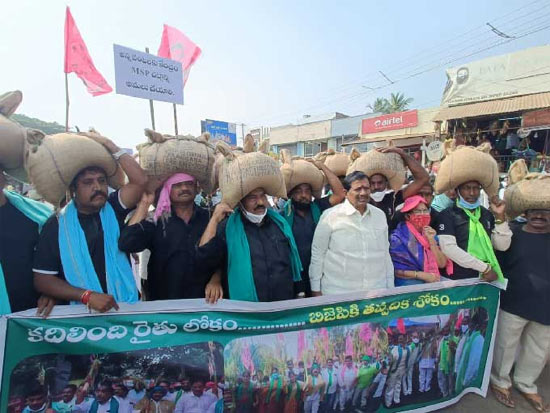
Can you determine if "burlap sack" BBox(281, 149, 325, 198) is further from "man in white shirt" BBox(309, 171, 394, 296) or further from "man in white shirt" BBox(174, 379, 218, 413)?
"man in white shirt" BBox(174, 379, 218, 413)

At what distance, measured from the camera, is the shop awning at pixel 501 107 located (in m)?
10.8

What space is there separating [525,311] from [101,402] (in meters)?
3.35

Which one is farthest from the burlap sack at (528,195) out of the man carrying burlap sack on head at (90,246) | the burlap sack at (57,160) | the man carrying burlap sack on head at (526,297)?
the burlap sack at (57,160)

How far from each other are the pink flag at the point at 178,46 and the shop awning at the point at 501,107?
10.4 meters

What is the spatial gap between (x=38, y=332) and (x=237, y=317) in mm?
1147

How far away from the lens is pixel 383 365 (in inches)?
94.7

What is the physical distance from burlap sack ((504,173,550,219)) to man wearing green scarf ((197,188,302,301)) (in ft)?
6.68

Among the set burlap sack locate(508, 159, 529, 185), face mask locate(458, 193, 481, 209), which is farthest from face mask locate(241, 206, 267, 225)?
burlap sack locate(508, 159, 529, 185)

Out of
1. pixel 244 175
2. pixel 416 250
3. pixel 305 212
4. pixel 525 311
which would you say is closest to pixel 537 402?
pixel 525 311

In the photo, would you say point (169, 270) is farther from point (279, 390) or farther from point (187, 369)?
point (279, 390)

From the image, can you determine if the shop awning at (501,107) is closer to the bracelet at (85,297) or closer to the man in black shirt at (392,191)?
the man in black shirt at (392,191)

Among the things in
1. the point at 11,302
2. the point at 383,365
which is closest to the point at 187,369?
the point at 11,302

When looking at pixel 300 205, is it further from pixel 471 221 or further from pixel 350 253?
pixel 471 221

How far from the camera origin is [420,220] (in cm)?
278
